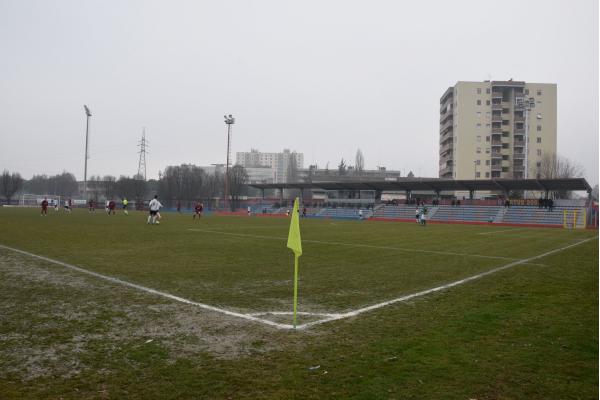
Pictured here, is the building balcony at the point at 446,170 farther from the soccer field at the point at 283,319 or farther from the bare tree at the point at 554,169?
the soccer field at the point at 283,319

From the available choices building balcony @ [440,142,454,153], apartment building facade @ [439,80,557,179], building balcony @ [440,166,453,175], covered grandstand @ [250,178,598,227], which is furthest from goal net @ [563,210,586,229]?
building balcony @ [440,142,454,153]

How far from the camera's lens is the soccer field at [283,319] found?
4.25 meters

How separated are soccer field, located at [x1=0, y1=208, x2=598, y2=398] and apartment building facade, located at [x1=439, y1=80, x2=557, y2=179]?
83.6 meters

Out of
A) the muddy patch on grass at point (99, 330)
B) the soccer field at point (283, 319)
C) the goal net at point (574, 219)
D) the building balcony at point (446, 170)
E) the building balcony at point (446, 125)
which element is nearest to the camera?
the soccer field at point (283, 319)

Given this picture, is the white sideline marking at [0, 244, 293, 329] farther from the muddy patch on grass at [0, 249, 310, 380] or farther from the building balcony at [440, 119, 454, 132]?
the building balcony at [440, 119, 454, 132]

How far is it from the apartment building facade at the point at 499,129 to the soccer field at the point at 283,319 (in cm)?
8362

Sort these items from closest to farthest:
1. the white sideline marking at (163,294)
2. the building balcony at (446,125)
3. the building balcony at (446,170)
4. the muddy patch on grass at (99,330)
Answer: the muddy patch on grass at (99,330) < the white sideline marking at (163,294) < the building balcony at (446,125) < the building balcony at (446,170)

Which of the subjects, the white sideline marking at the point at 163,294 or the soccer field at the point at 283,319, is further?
the white sideline marking at the point at 163,294

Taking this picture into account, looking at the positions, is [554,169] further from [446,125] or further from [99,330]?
[99,330]

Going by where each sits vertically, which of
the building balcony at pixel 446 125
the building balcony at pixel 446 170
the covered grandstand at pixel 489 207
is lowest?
the covered grandstand at pixel 489 207

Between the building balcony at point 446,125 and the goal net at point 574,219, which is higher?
the building balcony at point 446,125

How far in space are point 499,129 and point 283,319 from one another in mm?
95536

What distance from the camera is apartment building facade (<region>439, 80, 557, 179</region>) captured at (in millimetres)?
88000

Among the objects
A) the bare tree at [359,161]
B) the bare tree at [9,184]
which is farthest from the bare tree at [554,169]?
the bare tree at [9,184]
